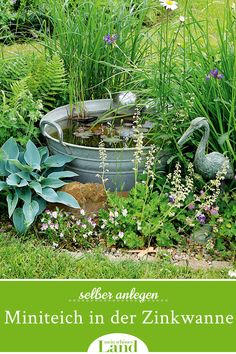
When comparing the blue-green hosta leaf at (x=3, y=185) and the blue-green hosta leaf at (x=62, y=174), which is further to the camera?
the blue-green hosta leaf at (x=62, y=174)

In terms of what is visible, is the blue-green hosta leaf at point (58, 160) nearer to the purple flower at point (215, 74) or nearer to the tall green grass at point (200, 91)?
the tall green grass at point (200, 91)

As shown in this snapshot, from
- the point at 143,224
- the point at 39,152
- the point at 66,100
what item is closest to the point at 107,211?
the point at 143,224

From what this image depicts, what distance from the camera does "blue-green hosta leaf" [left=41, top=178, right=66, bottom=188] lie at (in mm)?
4027

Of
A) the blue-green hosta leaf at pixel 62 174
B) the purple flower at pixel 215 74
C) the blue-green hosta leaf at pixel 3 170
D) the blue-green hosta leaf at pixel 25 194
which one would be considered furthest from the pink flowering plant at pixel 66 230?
the purple flower at pixel 215 74

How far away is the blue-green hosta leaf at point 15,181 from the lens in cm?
391

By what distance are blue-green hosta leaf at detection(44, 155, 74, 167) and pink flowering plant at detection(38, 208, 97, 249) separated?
32 centimetres

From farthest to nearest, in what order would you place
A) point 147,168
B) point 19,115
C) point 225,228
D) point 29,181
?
point 19,115 < point 29,181 < point 147,168 < point 225,228

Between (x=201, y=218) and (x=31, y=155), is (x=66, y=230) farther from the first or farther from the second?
(x=201, y=218)

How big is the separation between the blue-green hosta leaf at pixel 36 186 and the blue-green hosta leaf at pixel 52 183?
0.24ft

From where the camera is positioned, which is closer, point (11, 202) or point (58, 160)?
point (11, 202)

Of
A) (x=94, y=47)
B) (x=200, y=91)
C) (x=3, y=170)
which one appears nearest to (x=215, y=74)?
(x=200, y=91)

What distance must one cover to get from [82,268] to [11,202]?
2.03ft

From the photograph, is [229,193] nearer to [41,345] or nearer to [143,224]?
[143,224]

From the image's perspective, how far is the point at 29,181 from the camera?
4.04m
